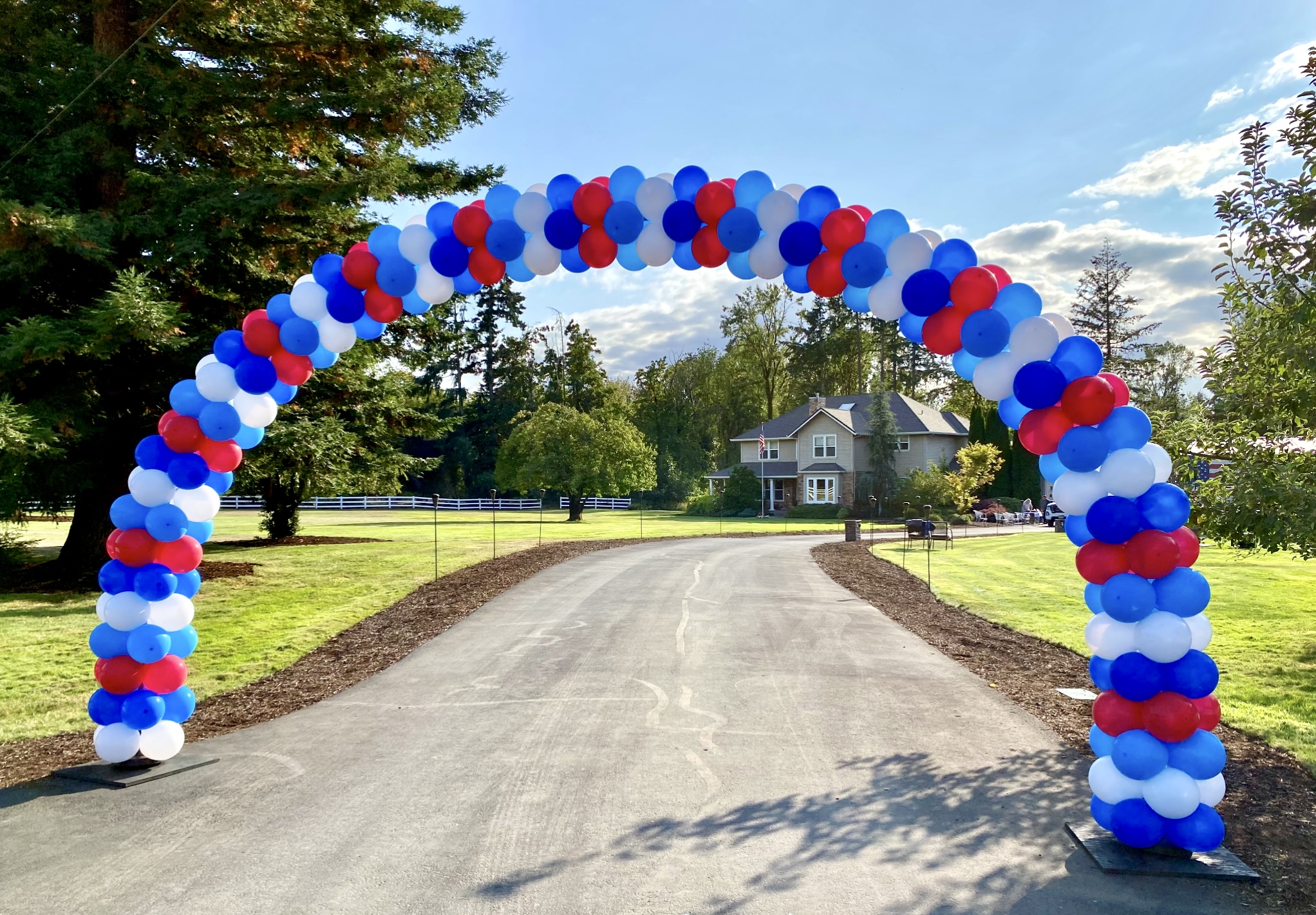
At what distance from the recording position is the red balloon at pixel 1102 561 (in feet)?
16.5

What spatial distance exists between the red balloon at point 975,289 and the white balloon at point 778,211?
133 cm

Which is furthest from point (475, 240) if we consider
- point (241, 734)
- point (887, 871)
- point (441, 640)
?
Answer: point (441, 640)

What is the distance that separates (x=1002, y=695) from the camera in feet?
27.4

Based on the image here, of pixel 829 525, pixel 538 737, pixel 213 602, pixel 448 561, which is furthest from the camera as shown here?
pixel 829 525

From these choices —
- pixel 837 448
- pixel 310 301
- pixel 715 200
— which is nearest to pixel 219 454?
pixel 310 301

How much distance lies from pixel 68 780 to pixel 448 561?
14.9m

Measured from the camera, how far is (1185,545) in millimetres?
4914

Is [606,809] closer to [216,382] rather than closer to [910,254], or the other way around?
[910,254]

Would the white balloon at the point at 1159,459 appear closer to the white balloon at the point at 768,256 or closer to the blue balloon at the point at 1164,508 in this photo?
the blue balloon at the point at 1164,508

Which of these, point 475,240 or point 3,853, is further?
point 475,240

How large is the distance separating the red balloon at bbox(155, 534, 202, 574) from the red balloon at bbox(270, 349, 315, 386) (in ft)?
5.12

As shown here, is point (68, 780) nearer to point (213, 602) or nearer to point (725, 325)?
point (213, 602)

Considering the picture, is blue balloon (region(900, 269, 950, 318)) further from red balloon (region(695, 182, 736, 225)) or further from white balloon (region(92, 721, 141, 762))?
white balloon (region(92, 721, 141, 762))

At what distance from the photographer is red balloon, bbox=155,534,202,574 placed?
6508 millimetres
